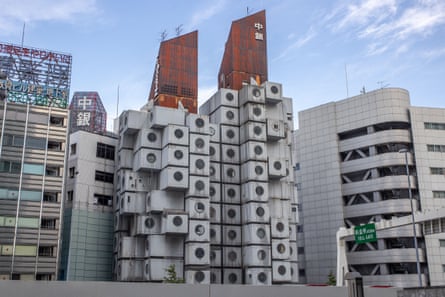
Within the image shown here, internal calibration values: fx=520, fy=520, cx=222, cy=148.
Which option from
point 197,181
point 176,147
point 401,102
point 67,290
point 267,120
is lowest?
point 67,290

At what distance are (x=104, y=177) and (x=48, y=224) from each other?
14234 millimetres

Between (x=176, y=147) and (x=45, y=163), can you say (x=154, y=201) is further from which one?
(x=45, y=163)

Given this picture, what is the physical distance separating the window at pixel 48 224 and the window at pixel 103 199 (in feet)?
36.4

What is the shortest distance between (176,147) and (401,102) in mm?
38992

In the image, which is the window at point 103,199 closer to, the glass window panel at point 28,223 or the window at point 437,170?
the glass window panel at point 28,223

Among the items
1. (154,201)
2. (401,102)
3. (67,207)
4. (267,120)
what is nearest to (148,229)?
(154,201)

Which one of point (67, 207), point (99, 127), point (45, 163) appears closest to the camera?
point (45, 163)

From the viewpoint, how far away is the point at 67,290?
22.3 metres

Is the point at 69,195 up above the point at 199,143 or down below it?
below

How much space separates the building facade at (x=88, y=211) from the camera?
2613 inches

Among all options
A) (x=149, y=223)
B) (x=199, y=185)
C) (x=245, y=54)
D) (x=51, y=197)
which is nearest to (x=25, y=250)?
(x=51, y=197)

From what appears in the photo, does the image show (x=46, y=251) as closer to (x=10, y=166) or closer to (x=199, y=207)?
(x=10, y=166)

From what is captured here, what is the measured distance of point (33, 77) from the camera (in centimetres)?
6456

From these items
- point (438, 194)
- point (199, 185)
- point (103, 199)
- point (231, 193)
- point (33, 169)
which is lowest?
point (103, 199)
